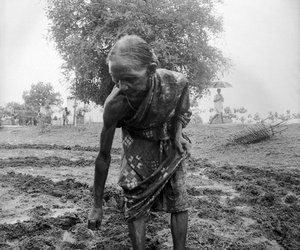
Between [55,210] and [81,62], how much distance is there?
38.9 ft

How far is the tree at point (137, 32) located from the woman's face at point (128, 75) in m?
11.7

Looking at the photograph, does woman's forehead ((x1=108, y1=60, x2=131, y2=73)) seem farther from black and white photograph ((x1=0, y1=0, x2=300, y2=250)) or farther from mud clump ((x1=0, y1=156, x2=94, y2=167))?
mud clump ((x1=0, y1=156, x2=94, y2=167))

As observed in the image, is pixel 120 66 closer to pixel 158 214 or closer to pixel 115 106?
pixel 115 106

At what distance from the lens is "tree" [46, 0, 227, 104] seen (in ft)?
47.2

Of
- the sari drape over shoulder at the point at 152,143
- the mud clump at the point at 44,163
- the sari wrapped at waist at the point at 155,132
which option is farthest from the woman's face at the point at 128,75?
the mud clump at the point at 44,163

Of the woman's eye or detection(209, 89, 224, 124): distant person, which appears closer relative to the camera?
the woman's eye

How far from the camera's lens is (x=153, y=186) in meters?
2.27

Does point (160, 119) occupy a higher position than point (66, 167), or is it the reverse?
point (160, 119)

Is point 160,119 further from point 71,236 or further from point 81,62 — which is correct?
point 81,62

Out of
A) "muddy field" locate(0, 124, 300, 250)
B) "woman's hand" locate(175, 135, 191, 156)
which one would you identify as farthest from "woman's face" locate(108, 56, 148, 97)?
"muddy field" locate(0, 124, 300, 250)

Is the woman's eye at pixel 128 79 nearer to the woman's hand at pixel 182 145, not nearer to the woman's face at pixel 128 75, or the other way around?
the woman's face at pixel 128 75

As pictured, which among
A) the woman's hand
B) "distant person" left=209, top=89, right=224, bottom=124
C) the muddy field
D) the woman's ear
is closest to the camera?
the woman's ear

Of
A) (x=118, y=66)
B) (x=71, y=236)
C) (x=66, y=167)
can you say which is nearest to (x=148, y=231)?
Answer: (x=71, y=236)

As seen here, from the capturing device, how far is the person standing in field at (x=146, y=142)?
211cm
